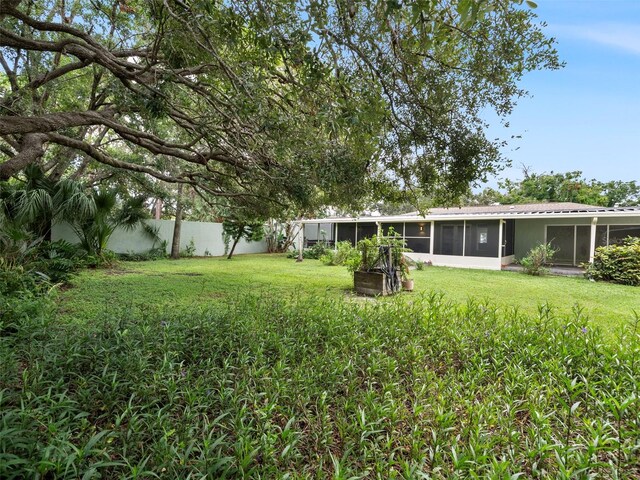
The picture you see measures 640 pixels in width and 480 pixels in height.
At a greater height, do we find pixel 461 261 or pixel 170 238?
pixel 170 238

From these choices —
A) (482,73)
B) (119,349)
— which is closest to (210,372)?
(119,349)

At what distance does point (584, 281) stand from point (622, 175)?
19.1m

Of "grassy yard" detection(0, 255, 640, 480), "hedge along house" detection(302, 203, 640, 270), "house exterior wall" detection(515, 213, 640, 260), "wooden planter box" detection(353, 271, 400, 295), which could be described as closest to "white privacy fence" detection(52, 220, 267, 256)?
"hedge along house" detection(302, 203, 640, 270)

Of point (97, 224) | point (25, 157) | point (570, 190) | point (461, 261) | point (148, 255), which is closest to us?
point (25, 157)

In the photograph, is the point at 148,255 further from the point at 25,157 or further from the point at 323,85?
the point at 323,85

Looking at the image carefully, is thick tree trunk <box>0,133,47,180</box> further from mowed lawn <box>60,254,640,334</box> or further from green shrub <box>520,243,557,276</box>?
green shrub <box>520,243,557,276</box>

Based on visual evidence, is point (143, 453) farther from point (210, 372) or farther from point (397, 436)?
point (397, 436)

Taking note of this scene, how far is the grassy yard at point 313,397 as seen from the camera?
176 centimetres

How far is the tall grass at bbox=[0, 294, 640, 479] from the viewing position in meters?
1.75

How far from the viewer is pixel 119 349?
2805 mm

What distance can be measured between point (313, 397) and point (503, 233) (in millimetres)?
13917

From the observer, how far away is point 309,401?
2.37 m

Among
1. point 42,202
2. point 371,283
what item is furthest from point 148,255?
point 371,283

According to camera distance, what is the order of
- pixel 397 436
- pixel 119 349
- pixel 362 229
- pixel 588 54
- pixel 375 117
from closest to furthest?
pixel 397 436, pixel 375 117, pixel 119 349, pixel 588 54, pixel 362 229
